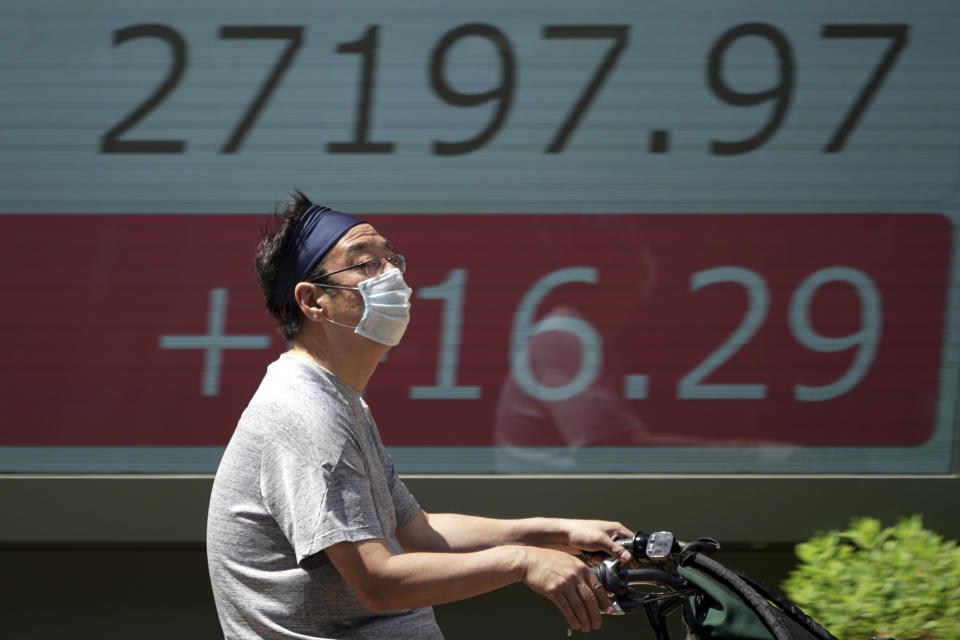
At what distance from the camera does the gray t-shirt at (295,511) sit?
174cm

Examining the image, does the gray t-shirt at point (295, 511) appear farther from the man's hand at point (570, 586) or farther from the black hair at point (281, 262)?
the man's hand at point (570, 586)

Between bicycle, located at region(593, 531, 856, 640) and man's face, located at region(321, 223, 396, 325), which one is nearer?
bicycle, located at region(593, 531, 856, 640)

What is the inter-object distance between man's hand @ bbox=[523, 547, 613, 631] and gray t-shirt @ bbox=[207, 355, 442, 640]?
0.28 metres

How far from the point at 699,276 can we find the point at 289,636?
7.70 ft

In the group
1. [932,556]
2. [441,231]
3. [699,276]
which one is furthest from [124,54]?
[932,556]

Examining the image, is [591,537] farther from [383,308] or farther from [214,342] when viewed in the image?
[214,342]

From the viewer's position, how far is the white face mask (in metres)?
1.96

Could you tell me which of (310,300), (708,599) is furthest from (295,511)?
(708,599)

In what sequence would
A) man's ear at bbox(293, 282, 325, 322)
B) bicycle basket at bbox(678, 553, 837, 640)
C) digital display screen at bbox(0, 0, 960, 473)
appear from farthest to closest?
digital display screen at bbox(0, 0, 960, 473) → man's ear at bbox(293, 282, 325, 322) → bicycle basket at bbox(678, 553, 837, 640)

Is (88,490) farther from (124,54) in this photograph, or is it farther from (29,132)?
(124,54)

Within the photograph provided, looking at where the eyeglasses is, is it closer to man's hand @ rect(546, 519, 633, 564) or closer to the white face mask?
the white face mask

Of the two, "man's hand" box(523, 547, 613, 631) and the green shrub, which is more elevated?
"man's hand" box(523, 547, 613, 631)

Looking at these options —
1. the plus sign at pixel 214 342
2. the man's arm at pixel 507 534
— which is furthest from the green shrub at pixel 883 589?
the plus sign at pixel 214 342

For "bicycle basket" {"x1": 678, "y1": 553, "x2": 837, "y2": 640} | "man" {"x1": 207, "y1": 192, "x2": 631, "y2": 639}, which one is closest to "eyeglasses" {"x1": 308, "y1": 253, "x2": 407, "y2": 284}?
"man" {"x1": 207, "y1": 192, "x2": 631, "y2": 639}
